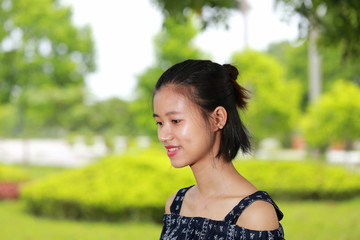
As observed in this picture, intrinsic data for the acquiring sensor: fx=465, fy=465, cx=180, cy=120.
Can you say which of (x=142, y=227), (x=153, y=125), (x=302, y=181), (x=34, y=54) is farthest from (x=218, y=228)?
(x=34, y=54)

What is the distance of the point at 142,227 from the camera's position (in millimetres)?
7746

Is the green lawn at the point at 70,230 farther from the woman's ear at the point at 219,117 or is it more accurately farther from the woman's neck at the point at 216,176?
the woman's ear at the point at 219,117

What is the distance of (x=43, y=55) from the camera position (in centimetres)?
2125

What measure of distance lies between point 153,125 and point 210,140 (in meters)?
14.4

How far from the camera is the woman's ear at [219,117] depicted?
163 cm

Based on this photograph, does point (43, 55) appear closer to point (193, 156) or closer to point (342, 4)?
point (342, 4)

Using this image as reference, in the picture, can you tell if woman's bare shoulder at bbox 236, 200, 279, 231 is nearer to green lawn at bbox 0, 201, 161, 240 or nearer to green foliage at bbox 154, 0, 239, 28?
green foliage at bbox 154, 0, 239, 28

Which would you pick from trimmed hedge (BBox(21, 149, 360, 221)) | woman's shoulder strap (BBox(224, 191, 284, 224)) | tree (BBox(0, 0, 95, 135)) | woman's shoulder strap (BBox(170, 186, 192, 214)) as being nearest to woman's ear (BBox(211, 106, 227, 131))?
woman's shoulder strap (BBox(224, 191, 284, 224))

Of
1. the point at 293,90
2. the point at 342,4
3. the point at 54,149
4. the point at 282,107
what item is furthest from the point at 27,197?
the point at 54,149

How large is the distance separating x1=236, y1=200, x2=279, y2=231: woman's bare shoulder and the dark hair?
22 cm

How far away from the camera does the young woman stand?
5.18 ft

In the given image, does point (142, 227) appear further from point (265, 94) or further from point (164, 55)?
point (265, 94)

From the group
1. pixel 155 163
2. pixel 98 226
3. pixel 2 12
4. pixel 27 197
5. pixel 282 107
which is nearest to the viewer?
pixel 98 226

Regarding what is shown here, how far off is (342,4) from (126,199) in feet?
15.4
